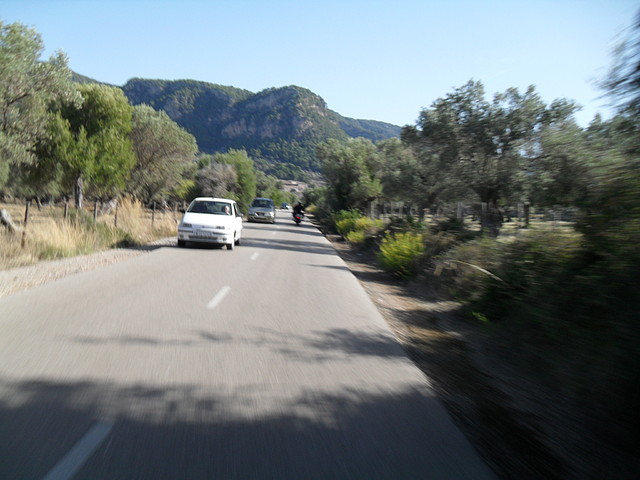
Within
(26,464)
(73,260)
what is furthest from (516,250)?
(73,260)

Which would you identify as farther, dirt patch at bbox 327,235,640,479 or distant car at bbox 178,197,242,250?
distant car at bbox 178,197,242,250

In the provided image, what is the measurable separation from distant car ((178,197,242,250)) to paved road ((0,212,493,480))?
7.78m

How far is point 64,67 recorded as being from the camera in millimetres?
18078

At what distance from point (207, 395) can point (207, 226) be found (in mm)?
12212

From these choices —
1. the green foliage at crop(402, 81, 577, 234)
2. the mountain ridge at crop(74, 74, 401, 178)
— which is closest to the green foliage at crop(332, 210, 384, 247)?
the green foliage at crop(402, 81, 577, 234)

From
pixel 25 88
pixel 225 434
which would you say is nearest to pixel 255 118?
pixel 25 88

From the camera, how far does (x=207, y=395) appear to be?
4.09 meters

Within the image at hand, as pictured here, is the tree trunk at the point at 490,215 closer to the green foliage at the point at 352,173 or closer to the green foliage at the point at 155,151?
the green foliage at the point at 352,173

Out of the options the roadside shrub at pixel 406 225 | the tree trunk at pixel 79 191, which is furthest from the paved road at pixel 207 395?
the tree trunk at pixel 79 191

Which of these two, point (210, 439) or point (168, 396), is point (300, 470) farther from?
point (168, 396)

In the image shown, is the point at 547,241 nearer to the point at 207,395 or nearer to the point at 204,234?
the point at 207,395

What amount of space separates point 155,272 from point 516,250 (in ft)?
24.3

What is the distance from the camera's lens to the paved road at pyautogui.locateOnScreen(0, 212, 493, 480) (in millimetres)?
3066

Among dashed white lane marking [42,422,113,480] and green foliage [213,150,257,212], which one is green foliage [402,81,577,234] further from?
green foliage [213,150,257,212]
